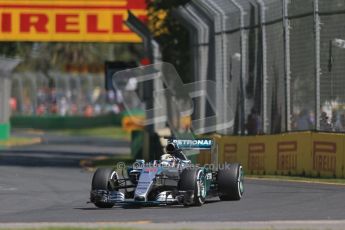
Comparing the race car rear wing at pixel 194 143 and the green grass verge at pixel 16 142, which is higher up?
the green grass verge at pixel 16 142

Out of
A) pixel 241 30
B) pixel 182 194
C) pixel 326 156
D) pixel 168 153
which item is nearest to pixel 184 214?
pixel 182 194

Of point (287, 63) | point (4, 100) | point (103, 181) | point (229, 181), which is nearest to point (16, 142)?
point (4, 100)

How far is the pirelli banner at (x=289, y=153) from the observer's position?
69.7ft

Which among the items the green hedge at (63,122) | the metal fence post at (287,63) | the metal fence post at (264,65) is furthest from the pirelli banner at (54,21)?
the green hedge at (63,122)

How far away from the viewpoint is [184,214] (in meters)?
14.7

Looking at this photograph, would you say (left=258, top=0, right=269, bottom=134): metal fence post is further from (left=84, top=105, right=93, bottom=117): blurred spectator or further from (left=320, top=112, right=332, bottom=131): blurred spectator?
(left=84, top=105, right=93, bottom=117): blurred spectator

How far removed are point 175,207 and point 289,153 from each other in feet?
23.9

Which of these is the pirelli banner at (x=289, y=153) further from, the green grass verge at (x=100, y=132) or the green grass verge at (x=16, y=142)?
the green grass verge at (x=100, y=132)

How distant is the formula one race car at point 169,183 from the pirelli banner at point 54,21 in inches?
822

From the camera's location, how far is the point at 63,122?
217 ft

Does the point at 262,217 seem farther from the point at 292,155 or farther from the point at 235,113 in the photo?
the point at 235,113

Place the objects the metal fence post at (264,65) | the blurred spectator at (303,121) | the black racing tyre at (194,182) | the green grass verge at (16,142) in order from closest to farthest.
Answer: the black racing tyre at (194,182)
the blurred spectator at (303,121)
the metal fence post at (264,65)
the green grass verge at (16,142)

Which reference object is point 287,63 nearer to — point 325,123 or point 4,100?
point 325,123

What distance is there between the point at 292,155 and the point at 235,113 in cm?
362
